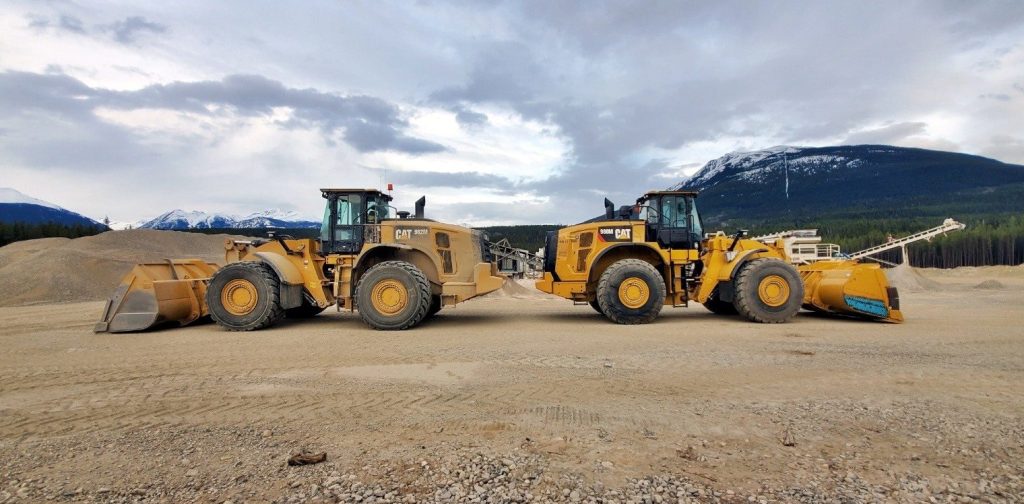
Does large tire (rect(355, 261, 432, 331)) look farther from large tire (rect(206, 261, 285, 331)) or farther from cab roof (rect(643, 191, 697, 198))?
cab roof (rect(643, 191, 697, 198))

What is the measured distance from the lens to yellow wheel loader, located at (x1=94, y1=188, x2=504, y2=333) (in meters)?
9.73

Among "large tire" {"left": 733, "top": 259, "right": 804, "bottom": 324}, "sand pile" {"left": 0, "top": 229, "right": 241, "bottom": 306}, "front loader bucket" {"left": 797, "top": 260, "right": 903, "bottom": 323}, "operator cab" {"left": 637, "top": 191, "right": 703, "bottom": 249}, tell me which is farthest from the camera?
"sand pile" {"left": 0, "top": 229, "right": 241, "bottom": 306}

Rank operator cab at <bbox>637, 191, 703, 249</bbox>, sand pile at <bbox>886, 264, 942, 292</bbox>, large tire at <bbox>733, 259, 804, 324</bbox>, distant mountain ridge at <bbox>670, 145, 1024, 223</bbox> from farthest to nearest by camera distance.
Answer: distant mountain ridge at <bbox>670, 145, 1024, 223</bbox> < sand pile at <bbox>886, 264, 942, 292</bbox> < operator cab at <bbox>637, 191, 703, 249</bbox> < large tire at <bbox>733, 259, 804, 324</bbox>

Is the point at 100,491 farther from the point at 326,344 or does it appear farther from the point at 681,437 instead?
the point at 326,344

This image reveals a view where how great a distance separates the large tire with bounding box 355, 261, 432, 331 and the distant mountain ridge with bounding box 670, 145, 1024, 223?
132m

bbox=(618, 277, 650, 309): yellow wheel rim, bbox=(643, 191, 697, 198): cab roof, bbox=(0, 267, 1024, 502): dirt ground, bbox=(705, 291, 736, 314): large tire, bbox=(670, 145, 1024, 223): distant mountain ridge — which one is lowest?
bbox=(0, 267, 1024, 502): dirt ground

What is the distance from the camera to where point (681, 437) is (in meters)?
3.86

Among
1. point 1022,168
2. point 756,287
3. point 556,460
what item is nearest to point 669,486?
point 556,460

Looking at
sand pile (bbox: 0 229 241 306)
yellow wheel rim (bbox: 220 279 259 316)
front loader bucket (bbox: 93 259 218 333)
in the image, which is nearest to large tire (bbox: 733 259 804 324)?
yellow wheel rim (bbox: 220 279 259 316)

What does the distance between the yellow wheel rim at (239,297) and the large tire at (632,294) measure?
6673mm

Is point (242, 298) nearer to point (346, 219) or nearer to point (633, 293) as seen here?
point (346, 219)

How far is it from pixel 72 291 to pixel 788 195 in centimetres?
17904

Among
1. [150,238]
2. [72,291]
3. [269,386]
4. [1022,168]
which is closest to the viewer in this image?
[269,386]

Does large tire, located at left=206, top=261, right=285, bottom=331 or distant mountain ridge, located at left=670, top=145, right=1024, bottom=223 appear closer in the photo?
large tire, located at left=206, top=261, right=285, bottom=331
